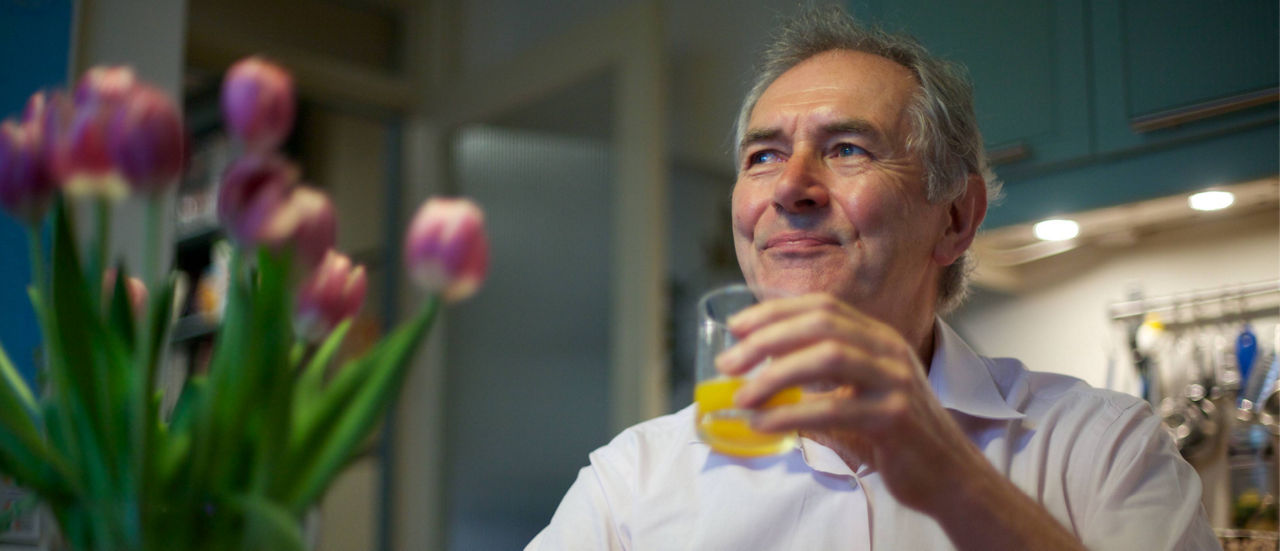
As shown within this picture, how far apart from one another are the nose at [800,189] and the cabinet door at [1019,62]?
75 cm

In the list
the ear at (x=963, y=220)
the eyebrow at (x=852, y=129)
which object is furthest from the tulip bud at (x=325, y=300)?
the ear at (x=963, y=220)

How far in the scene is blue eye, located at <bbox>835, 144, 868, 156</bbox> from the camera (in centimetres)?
134

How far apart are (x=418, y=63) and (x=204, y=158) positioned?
187 cm

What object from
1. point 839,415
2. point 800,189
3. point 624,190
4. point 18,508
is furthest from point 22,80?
point 839,415

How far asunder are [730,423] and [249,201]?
1.24 ft

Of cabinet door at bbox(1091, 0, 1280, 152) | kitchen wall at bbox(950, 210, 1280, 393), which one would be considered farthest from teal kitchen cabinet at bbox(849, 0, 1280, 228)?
kitchen wall at bbox(950, 210, 1280, 393)

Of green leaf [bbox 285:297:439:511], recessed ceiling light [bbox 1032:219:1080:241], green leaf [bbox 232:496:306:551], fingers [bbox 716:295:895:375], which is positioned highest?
recessed ceiling light [bbox 1032:219:1080:241]

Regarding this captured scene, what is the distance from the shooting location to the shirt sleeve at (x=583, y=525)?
1229 millimetres

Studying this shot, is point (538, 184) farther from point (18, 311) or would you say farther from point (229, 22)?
point (18, 311)

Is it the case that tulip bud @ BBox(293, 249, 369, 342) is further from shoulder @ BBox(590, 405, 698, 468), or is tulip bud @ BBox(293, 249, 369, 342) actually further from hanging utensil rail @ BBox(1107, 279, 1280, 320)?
hanging utensil rail @ BBox(1107, 279, 1280, 320)

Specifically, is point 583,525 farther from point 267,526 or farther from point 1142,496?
point 267,526

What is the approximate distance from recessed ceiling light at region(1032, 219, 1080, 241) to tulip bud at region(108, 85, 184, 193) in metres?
1.70

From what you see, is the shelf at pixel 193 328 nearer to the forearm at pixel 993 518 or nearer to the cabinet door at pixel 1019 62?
the cabinet door at pixel 1019 62

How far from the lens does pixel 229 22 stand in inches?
144
